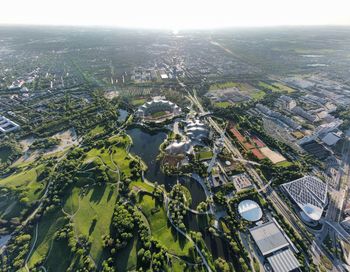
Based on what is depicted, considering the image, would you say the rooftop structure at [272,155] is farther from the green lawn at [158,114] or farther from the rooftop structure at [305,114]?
the green lawn at [158,114]

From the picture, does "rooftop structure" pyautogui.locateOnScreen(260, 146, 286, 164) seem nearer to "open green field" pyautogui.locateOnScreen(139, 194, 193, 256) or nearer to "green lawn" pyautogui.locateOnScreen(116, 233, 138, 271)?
"open green field" pyautogui.locateOnScreen(139, 194, 193, 256)

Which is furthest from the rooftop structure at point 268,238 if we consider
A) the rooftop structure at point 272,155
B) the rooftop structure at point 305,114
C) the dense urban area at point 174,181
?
the rooftop structure at point 305,114

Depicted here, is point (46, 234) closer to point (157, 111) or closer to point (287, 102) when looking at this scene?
point (157, 111)

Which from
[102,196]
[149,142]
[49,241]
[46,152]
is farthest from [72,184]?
[149,142]

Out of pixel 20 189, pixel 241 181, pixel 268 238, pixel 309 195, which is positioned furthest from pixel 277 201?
pixel 20 189

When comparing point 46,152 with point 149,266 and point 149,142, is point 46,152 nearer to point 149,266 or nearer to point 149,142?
point 149,142

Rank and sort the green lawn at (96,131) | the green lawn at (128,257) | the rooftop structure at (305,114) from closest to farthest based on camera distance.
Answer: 1. the green lawn at (128,257)
2. the green lawn at (96,131)
3. the rooftop structure at (305,114)
